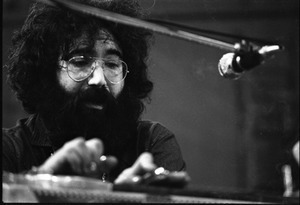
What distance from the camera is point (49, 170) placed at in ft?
3.51

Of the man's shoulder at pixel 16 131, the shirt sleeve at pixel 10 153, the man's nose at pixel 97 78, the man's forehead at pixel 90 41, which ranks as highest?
the man's forehead at pixel 90 41

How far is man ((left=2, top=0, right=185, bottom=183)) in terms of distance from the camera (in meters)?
2.06

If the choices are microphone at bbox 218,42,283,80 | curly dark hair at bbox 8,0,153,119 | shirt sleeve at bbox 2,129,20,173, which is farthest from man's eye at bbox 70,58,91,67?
microphone at bbox 218,42,283,80

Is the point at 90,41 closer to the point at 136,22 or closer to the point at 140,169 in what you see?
the point at 136,22

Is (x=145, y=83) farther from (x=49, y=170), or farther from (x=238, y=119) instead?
(x=49, y=170)

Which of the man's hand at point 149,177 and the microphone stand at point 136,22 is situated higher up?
the microphone stand at point 136,22

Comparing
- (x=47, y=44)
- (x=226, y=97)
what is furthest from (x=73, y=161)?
(x=226, y=97)

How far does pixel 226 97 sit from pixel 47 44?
902 millimetres

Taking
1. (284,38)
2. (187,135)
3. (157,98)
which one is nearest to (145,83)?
(157,98)

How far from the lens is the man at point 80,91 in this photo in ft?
6.77

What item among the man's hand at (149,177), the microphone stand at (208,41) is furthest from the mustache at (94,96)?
the man's hand at (149,177)

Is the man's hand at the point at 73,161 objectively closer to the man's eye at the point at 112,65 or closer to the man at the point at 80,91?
the man at the point at 80,91

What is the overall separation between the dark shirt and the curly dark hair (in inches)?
6.4

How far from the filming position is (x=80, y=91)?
82.7 inches
